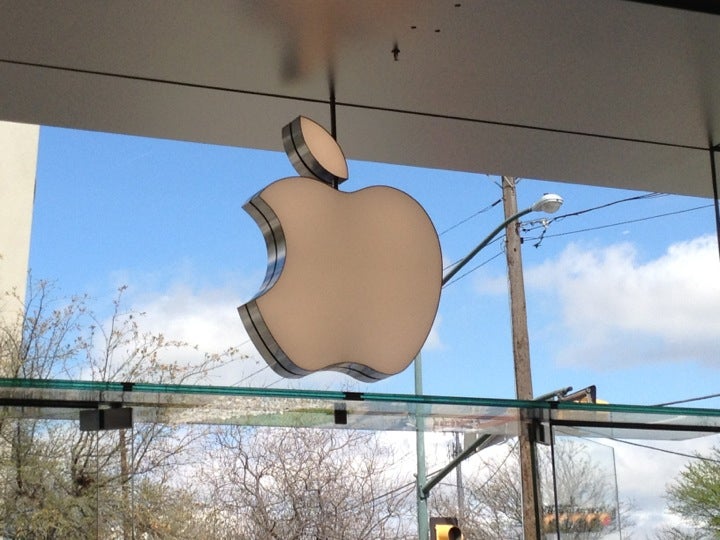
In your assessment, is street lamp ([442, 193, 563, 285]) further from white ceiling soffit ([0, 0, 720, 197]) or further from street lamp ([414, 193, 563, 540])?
white ceiling soffit ([0, 0, 720, 197])

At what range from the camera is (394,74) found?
99.2 inches

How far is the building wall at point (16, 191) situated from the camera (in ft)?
26.3

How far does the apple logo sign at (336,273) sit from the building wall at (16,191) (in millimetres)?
6126

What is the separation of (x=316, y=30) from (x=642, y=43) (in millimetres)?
821

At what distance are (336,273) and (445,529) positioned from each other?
2.88 m

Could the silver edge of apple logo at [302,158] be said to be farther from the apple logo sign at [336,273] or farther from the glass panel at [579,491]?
the glass panel at [579,491]

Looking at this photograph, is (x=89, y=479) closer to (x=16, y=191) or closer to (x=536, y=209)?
(x=536, y=209)

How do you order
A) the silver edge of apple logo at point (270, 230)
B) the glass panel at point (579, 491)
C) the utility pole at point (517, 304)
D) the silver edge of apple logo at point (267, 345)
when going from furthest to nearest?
the utility pole at point (517, 304)
the glass panel at point (579, 491)
the silver edge of apple logo at point (270, 230)
the silver edge of apple logo at point (267, 345)

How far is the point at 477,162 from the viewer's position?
3.17 meters

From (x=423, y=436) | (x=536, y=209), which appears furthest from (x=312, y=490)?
(x=536, y=209)

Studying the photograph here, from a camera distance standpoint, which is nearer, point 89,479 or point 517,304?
point 89,479

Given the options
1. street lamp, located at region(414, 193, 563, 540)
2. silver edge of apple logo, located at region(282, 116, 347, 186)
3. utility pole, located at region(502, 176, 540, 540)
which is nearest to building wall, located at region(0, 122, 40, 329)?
street lamp, located at region(414, 193, 563, 540)

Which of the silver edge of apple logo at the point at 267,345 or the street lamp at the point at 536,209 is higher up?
the street lamp at the point at 536,209

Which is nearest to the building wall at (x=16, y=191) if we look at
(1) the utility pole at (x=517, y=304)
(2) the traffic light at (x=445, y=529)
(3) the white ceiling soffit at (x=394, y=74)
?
(1) the utility pole at (x=517, y=304)
